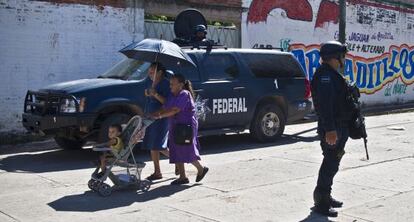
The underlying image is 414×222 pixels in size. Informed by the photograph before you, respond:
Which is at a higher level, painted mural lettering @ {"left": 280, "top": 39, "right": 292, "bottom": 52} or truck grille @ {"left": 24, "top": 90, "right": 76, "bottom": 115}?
painted mural lettering @ {"left": 280, "top": 39, "right": 292, "bottom": 52}

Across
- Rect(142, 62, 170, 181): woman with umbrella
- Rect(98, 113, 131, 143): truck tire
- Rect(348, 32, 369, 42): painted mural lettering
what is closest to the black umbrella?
Rect(142, 62, 170, 181): woman with umbrella

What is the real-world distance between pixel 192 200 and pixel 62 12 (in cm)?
734

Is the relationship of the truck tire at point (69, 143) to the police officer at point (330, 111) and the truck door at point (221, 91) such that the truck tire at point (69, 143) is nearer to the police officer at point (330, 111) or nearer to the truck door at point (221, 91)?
the truck door at point (221, 91)

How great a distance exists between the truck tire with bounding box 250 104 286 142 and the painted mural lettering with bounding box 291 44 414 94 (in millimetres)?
6807

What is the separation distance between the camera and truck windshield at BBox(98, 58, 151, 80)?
1006cm

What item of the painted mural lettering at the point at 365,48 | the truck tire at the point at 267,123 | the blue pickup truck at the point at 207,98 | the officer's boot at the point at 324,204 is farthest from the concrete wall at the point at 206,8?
the officer's boot at the point at 324,204

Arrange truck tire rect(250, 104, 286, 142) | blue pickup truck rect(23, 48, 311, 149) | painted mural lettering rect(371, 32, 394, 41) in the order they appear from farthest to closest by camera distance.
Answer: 1. painted mural lettering rect(371, 32, 394, 41)
2. truck tire rect(250, 104, 286, 142)
3. blue pickup truck rect(23, 48, 311, 149)

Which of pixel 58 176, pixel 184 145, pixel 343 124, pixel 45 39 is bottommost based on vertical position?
pixel 58 176

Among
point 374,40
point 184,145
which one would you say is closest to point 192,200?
point 184,145

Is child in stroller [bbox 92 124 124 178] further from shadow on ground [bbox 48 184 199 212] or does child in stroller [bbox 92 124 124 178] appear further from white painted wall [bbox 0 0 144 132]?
white painted wall [bbox 0 0 144 132]

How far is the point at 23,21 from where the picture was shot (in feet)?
40.6

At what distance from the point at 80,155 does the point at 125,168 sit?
125 inches

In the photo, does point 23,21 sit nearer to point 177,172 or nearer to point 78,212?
point 177,172

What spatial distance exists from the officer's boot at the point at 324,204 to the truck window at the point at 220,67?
4917 millimetres
